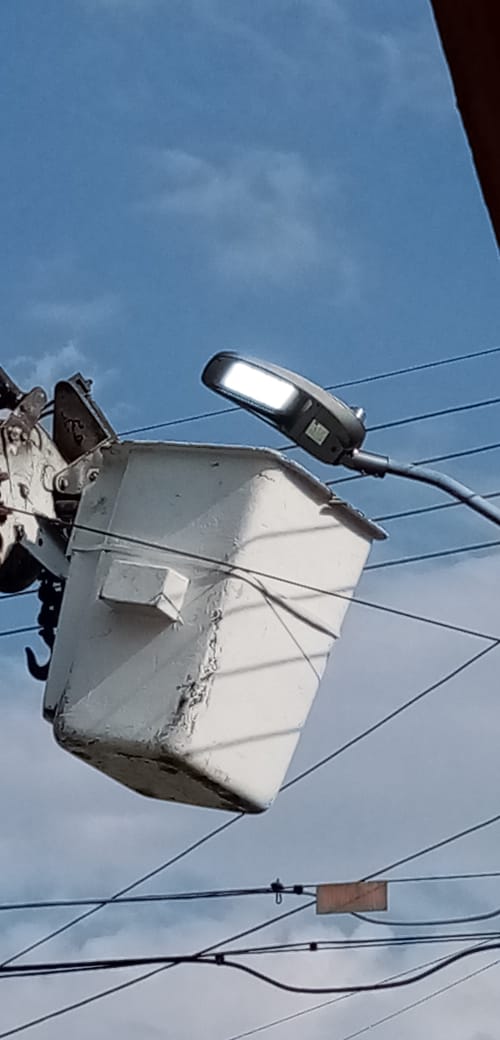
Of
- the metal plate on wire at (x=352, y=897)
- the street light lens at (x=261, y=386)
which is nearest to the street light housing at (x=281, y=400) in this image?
the street light lens at (x=261, y=386)

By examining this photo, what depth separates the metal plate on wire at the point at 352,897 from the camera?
570cm

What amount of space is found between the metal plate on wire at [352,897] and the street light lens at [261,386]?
229 centimetres

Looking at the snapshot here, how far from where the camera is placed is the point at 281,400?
405 cm

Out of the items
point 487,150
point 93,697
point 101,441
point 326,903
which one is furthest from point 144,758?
point 487,150

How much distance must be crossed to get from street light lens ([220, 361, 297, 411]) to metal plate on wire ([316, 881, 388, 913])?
229 cm

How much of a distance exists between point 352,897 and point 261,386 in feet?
8.02

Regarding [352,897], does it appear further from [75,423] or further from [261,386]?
[261,386]

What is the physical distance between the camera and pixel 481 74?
3.73 feet

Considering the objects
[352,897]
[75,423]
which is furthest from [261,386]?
[352,897]

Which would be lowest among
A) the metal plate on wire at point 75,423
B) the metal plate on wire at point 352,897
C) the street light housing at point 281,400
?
the metal plate on wire at point 352,897

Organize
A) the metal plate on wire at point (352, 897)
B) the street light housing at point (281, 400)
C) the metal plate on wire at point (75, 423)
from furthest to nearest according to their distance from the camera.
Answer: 1. the metal plate on wire at point (352, 897)
2. the metal plate on wire at point (75, 423)
3. the street light housing at point (281, 400)

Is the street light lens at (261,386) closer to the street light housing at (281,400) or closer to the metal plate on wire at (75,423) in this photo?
the street light housing at (281,400)

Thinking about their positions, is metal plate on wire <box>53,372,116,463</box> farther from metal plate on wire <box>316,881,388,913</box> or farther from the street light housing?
metal plate on wire <box>316,881,388,913</box>

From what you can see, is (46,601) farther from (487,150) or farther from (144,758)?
(487,150)
